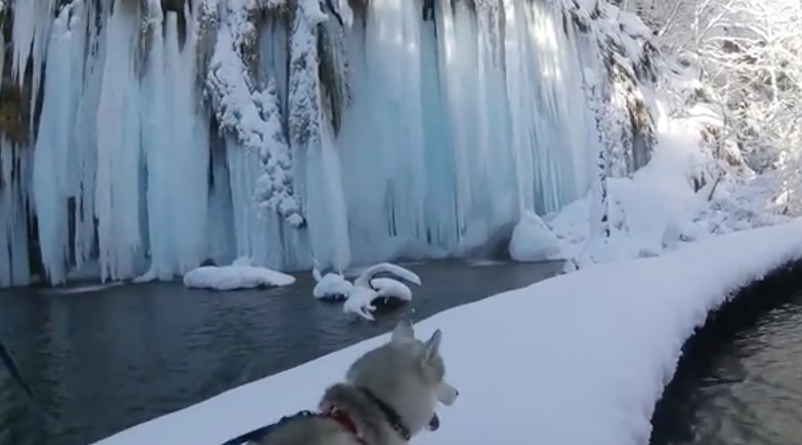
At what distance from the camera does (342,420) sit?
247 cm

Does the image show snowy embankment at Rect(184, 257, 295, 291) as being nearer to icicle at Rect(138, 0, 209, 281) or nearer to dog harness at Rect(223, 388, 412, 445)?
icicle at Rect(138, 0, 209, 281)

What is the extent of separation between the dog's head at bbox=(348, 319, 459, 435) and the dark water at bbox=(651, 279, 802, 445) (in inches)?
102

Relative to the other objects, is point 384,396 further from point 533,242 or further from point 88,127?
point 533,242

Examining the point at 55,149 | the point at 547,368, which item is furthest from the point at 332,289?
the point at 547,368

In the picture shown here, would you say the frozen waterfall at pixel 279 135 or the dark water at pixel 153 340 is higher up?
the frozen waterfall at pixel 279 135

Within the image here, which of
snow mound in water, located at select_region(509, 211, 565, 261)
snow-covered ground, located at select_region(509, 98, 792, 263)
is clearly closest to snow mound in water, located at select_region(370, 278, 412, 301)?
snow-covered ground, located at select_region(509, 98, 792, 263)

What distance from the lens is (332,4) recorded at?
14.5m

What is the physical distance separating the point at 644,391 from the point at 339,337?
471cm

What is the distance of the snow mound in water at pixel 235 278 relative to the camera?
486 inches

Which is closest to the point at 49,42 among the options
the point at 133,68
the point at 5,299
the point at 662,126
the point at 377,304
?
the point at 133,68

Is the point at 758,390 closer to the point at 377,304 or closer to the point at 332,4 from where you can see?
the point at 377,304

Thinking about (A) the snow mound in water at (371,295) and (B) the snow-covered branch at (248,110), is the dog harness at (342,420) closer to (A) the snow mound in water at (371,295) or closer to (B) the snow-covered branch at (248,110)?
(A) the snow mound in water at (371,295)

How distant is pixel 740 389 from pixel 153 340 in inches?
219

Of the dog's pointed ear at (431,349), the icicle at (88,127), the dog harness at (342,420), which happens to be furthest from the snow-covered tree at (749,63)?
the dog harness at (342,420)
